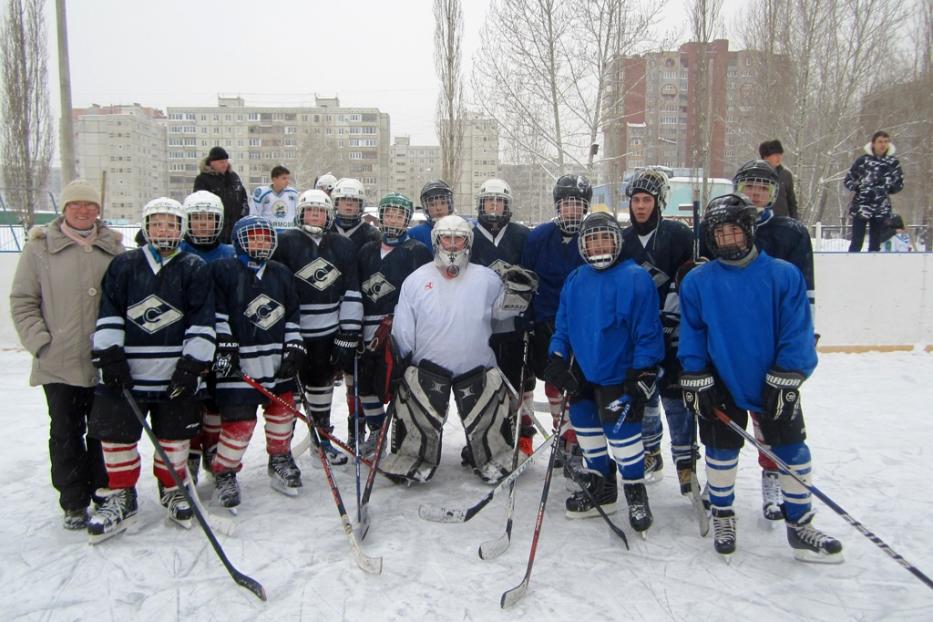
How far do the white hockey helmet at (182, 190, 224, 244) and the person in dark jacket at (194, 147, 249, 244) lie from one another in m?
2.41

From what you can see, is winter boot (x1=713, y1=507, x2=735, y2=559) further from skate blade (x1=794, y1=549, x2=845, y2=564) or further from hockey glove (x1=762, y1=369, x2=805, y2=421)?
hockey glove (x1=762, y1=369, x2=805, y2=421)

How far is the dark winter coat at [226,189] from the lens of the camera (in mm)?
5547

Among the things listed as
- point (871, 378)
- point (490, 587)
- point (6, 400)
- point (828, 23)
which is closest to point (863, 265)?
point (871, 378)

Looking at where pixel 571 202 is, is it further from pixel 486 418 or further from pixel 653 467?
pixel 653 467

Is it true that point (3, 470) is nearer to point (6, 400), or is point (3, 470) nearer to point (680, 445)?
point (6, 400)

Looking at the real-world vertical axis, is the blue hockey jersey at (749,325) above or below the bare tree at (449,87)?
below

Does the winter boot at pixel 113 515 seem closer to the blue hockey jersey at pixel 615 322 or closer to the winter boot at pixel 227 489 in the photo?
the winter boot at pixel 227 489

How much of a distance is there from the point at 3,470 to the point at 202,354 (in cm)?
185

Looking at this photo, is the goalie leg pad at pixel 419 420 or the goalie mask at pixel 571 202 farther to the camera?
the goalie mask at pixel 571 202

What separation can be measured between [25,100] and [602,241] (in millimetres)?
15651

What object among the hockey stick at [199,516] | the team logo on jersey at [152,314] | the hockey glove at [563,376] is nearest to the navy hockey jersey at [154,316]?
the team logo on jersey at [152,314]

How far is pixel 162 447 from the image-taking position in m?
3.02

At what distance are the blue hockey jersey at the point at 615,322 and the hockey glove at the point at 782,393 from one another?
490mm

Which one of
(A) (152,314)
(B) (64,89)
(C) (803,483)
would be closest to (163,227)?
(A) (152,314)
